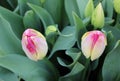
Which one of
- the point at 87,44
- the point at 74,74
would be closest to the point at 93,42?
the point at 87,44

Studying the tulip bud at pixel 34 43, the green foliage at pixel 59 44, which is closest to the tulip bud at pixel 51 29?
the green foliage at pixel 59 44

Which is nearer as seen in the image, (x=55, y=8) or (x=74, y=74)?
(x=74, y=74)

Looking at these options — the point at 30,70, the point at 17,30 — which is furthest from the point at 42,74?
the point at 17,30

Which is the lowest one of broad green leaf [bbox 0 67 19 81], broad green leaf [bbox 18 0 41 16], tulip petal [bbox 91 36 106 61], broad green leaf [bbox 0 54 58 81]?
broad green leaf [bbox 0 67 19 81]

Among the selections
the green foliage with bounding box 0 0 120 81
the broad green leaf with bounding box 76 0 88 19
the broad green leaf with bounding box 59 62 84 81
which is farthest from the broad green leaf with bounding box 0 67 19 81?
the broad green leaf with bounding box 76 0 88 19

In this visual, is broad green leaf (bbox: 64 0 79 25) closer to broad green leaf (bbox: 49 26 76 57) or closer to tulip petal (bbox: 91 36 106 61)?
broad green leaf (bbox: 49 26 76 57)

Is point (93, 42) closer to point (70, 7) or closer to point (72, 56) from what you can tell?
point (72, 56)
